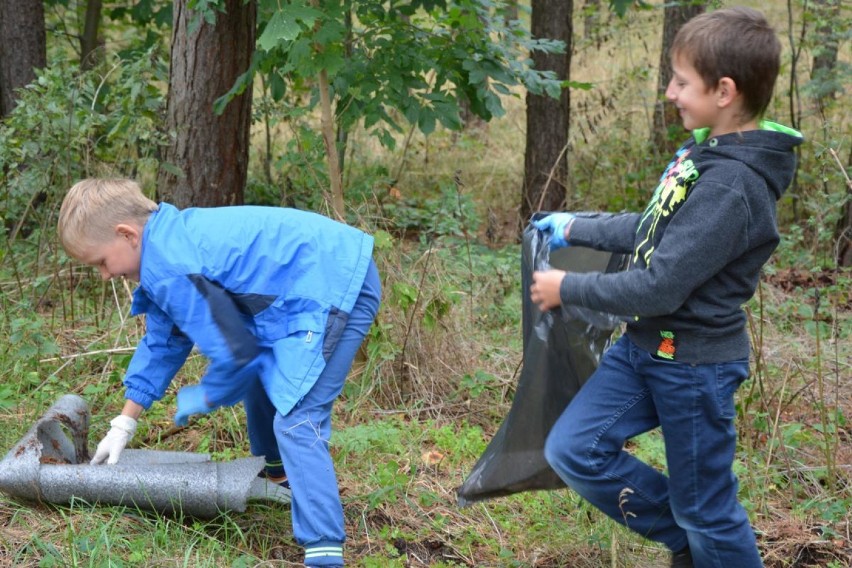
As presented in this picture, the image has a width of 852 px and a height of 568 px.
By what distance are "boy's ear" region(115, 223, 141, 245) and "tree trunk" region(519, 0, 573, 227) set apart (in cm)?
536

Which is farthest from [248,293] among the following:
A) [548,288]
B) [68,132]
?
[68,132]

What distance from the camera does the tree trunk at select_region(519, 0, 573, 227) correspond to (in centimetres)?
770

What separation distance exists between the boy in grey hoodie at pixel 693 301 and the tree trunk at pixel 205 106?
136 inches

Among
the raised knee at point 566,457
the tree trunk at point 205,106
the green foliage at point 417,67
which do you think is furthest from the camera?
the tree trunk at point 205,106

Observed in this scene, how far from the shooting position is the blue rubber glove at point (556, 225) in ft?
9.34

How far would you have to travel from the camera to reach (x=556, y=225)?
2.87 meters

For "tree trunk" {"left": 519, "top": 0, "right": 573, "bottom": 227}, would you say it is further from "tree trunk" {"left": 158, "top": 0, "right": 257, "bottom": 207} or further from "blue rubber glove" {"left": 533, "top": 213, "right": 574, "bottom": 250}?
"blue rubber glove" {"left": 533, "top": 213, "right": 574, "bottom": 250}

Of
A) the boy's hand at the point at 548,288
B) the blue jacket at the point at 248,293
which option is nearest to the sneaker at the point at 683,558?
the boy's hand at the point at 548,288

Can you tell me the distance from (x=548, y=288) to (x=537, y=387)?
0.61m

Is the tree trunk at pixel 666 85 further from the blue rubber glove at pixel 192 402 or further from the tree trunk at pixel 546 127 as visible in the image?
the blue rubber glove at pixel 192 402

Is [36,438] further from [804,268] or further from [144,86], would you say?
[804,268]

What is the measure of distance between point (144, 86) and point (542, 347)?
2933mm

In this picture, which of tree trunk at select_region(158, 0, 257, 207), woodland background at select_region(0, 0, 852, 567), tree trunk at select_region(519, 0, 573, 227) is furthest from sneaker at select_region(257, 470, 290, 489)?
tree trunk at select_region(519, 0, 573, 227)

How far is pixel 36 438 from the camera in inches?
121
